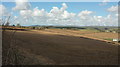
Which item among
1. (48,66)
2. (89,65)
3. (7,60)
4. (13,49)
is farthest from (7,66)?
(89,65)

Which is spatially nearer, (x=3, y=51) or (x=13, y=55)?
(x=13, y=55)

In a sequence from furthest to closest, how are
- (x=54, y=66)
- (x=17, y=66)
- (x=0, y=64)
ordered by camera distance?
(x=54, y=66) < (x=0, y=64) < (x=17, y=66)

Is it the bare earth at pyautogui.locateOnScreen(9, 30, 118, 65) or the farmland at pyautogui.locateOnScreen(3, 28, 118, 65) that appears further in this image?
the bare earth at pyautogui.locateOnScreen(9, 30, 118, 65)

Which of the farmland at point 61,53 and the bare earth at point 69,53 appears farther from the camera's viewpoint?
the bare earth at point 69,53

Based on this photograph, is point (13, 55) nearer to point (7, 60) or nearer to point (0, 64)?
point (7, 60)

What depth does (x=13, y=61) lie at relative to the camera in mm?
6457

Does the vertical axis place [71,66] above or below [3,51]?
below

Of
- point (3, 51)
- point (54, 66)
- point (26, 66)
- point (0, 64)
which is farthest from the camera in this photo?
point (54, 66)

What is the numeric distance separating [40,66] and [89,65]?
3.55 metres

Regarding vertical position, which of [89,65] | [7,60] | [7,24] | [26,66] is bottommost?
[89,65]

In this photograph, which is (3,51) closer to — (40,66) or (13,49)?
(13,49)

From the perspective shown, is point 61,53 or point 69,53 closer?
Result: point 61,53

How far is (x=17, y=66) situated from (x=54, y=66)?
3.51 metres

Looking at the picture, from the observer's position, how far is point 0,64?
694cm
